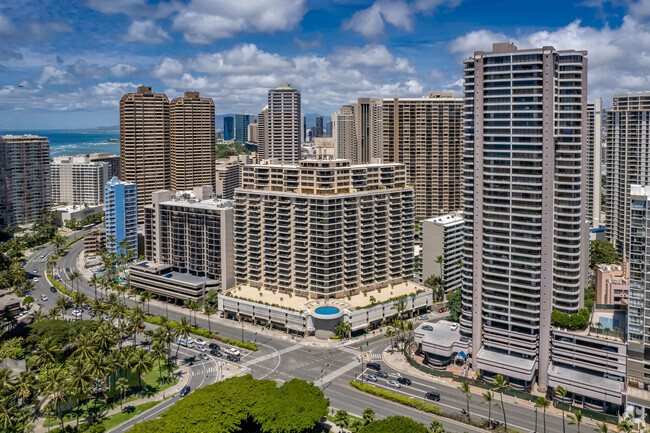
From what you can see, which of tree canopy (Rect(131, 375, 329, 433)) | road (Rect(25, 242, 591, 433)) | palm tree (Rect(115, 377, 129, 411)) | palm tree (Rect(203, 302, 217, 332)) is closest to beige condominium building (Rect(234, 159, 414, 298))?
palm tree (Rect(203, 302, 217, 332))

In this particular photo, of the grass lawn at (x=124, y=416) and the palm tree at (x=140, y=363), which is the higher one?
the palm tree at (x=140, y=363)

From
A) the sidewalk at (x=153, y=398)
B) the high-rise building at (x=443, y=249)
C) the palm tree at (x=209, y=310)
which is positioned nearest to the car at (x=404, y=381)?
the sidewalk at (x=153, y=398)

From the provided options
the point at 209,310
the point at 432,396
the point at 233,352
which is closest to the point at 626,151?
the point at 432,396

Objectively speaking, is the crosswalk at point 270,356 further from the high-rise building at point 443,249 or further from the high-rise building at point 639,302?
the high-rise building at point 639,302

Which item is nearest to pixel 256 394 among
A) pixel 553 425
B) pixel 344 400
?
pixel 344 400

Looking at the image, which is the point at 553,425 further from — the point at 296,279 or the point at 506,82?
the point at 296,279

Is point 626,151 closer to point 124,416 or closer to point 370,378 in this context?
point 370,378

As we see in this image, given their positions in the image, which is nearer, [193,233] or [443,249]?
[443,249]
